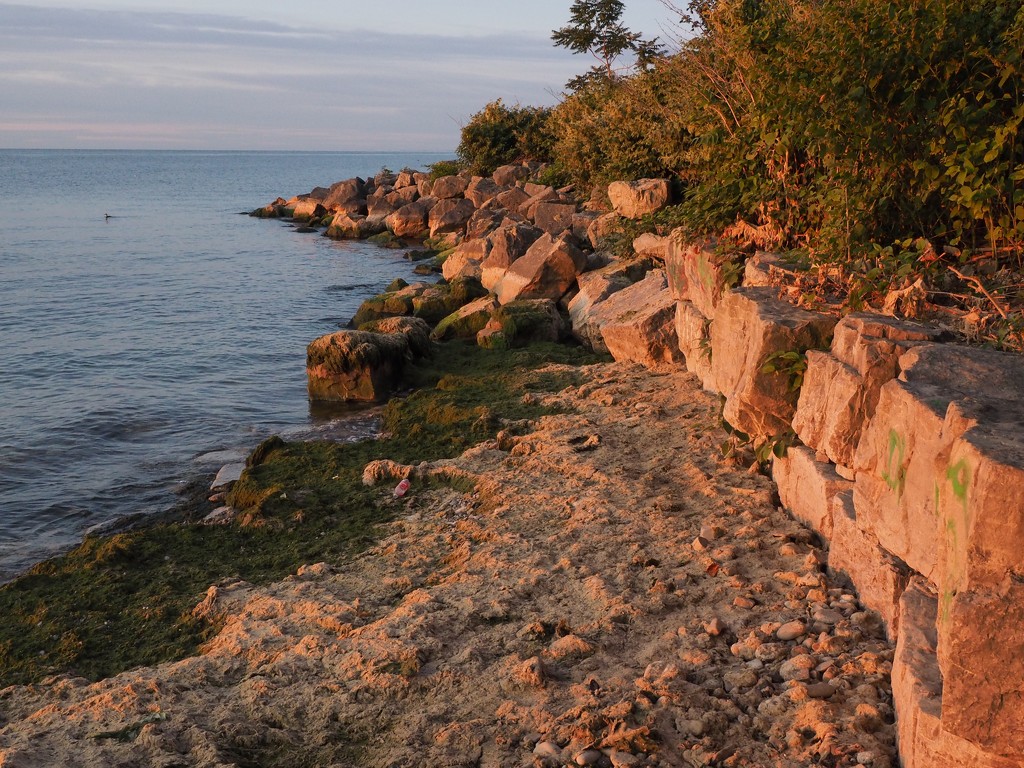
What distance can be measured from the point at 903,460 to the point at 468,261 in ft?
51.1

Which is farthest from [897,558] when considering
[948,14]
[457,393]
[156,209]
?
[156,209]

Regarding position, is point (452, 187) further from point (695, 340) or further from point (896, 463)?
point (896, 463)

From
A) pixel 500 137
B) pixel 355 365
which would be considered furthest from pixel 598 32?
pixel 355 365

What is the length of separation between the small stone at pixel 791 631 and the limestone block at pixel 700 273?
11.6ft

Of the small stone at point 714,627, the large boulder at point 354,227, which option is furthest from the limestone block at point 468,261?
the large boulder at point 354,227

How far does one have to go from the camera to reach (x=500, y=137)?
1396 inches

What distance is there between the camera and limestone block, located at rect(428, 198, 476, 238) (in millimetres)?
29922

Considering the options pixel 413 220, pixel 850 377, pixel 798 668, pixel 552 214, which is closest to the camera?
pixel 798 668

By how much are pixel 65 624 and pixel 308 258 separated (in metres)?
26.0

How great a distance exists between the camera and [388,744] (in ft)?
14.1

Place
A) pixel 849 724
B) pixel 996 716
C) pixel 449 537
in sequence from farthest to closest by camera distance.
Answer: pixel 449 537 < pixel 849 724 < pixel 996 716

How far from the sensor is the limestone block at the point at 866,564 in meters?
4.46

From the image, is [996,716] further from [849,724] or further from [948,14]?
[948,14]

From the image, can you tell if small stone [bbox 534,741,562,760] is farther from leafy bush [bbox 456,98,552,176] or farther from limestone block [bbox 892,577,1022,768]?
leafy bush [bbox 456,98,552,176]
